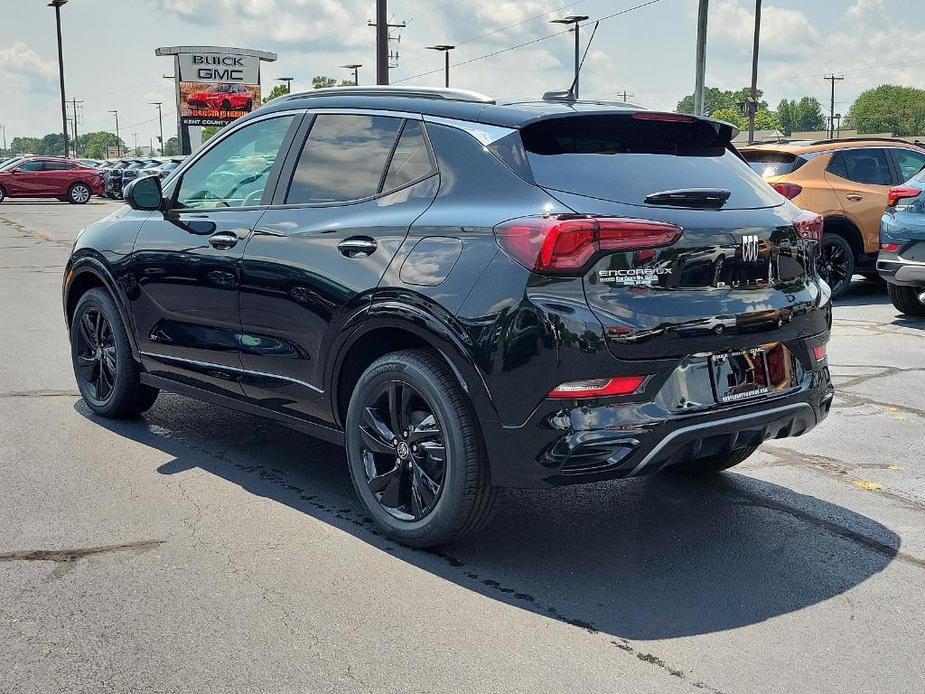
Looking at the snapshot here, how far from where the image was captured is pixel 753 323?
13.0ft

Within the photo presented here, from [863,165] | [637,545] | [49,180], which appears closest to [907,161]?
[863,165]

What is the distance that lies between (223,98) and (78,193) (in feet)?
66.8

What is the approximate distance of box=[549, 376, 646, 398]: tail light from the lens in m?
3.65

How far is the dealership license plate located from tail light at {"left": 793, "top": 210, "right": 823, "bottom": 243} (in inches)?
23.4

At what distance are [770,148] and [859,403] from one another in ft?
21.5

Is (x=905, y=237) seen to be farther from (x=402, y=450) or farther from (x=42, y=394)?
(x=42, y=394)

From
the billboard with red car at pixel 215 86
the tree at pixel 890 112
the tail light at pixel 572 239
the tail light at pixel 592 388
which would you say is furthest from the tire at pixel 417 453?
the tree at pixel 890 112

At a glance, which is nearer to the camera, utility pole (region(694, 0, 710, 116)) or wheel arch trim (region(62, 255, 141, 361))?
wheel arch trim (region(62, 255, 141, 361))

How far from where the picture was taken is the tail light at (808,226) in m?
4.28

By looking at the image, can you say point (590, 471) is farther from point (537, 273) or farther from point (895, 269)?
point (895, 269)

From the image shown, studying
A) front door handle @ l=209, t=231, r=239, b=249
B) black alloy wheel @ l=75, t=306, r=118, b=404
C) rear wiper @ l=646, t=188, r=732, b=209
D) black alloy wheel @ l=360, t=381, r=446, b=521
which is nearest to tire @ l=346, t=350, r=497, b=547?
black alloy wheel @ l=360, t=381, r=446, b=521

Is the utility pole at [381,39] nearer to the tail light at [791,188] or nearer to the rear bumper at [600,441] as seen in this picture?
the tail light at [791,188]

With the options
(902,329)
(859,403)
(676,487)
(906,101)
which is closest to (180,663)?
(676,487)

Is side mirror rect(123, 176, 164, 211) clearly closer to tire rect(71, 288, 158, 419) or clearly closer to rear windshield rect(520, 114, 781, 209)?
tire rect(71, 288, 158, 419)
